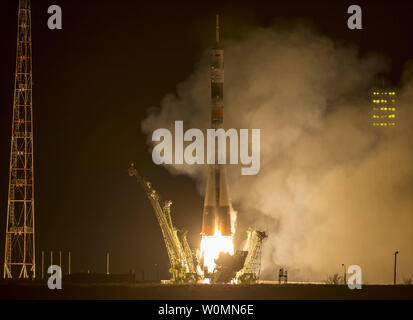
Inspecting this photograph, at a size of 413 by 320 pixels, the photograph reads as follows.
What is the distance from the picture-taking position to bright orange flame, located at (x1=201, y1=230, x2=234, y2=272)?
133 meters

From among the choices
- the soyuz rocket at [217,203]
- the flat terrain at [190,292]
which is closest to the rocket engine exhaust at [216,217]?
the soyuz rocket at [217,203]

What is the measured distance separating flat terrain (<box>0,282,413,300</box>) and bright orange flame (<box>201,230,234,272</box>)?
796 centimetres

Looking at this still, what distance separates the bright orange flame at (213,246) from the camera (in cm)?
13312

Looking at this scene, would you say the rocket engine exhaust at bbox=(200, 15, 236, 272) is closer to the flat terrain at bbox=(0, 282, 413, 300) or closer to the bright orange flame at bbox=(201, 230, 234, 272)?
the bright orange flame at bbox=(201, 230, 234, 272)

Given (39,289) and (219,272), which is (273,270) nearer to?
(219,272)

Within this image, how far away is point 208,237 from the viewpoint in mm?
133250

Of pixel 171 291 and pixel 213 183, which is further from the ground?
pixel 213 183

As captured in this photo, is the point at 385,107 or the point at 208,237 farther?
the point at 385,107

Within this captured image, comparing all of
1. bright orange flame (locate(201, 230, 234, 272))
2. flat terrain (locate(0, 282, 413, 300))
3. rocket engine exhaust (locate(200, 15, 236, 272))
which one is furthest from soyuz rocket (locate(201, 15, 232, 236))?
flat terrain (locate(0, 282, 413, 300))

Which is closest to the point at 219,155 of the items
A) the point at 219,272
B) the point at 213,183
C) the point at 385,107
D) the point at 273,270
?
the point at 213,183
